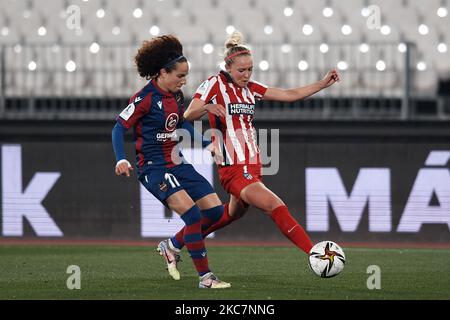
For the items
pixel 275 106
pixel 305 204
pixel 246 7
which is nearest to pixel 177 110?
pixel 305 204

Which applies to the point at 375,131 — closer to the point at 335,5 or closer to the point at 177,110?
the point at 335,5

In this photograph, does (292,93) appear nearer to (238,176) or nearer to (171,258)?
(238,176)

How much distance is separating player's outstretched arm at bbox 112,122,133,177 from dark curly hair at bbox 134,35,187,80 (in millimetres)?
503

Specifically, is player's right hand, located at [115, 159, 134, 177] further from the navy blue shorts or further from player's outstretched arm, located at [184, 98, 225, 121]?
player's outstretched arm, located at [184, 98, 225, 121]

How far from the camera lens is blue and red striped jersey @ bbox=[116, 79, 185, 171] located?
848 cm

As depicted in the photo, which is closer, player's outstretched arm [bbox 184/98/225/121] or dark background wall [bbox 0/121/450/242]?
player's outstretched arm [bbox 184/98/225/121]

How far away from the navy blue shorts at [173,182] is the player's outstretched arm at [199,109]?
0.39 metres

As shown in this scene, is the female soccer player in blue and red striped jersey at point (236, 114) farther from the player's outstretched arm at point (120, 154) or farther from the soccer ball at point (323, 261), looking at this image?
the soccer ball at point (323, 261)

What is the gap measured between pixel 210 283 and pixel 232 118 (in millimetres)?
1477

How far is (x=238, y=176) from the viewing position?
8.69 m

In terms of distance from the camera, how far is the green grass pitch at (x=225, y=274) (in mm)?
7746

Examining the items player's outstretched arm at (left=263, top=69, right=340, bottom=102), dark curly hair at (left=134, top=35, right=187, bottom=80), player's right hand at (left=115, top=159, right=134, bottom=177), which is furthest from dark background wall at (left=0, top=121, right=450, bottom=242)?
player's right hand at (left=115, top=159, right=134, bottom=177)

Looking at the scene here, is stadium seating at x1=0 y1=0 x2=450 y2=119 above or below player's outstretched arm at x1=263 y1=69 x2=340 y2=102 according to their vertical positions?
above

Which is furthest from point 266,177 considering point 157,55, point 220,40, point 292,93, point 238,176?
point 157,55
